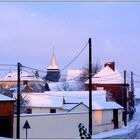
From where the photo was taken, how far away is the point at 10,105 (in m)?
26.6

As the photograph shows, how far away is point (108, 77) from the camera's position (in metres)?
59.2

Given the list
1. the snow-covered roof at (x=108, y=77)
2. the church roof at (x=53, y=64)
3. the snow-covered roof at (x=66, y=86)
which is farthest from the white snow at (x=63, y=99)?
the church roof at (x=53, y=64)

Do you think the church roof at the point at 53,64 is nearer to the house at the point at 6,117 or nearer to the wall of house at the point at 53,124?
the wall of house at the point at 53,124

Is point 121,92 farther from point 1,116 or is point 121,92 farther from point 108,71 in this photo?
point 1,116

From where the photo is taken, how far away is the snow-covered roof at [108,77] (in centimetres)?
5847

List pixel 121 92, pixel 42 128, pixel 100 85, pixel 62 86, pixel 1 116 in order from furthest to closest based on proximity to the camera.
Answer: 1. pixel 62 86
2. pixel 100 85
3. pixel 121 92
4. pixel 42 128
5. pixel 1 116

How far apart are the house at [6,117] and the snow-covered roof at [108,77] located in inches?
1296

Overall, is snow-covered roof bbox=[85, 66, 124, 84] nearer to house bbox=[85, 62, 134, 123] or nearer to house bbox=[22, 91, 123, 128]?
house bbox=[85, 62, 134, 123]

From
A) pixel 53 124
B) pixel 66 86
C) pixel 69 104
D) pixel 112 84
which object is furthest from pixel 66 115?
pixel 66 86

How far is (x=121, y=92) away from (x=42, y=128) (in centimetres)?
2991

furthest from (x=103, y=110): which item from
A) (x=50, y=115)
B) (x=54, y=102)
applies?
(x=50, y=115)

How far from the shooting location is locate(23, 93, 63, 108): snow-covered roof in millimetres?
45094

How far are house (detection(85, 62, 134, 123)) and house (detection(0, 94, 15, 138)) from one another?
29.4 metres

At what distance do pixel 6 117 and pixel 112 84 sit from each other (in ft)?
111
